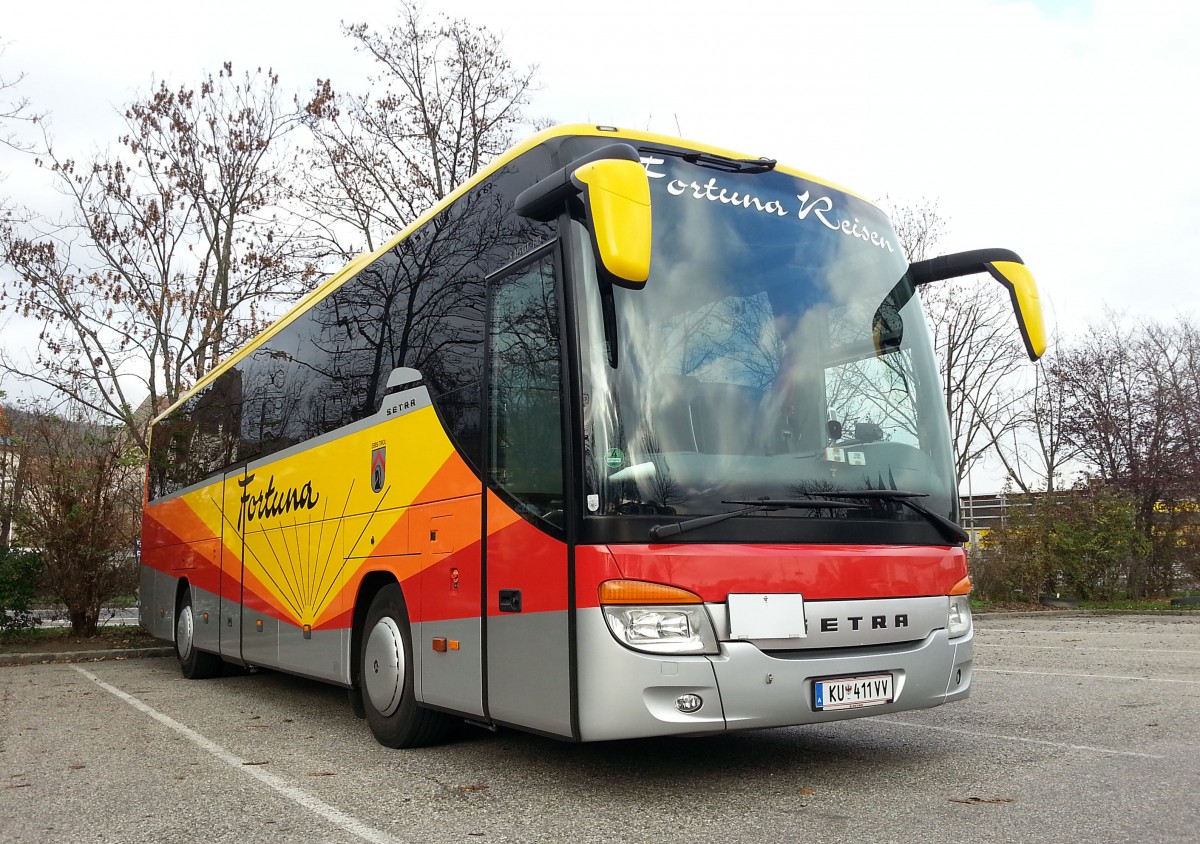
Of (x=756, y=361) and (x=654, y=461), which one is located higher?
(x=756, y=361)

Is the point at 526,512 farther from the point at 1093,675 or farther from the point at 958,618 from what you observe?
the point at 1093,675

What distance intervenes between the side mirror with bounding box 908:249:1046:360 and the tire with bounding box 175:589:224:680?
8476mm

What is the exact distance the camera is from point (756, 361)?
515 cm

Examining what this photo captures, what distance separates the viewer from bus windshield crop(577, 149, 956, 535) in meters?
4.77

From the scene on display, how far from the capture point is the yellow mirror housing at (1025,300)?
19.3 feet

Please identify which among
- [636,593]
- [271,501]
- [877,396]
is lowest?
[636,593]

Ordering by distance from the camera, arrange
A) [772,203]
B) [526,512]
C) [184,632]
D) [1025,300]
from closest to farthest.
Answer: [526,512], [772,203], [1025,300], [184,632]

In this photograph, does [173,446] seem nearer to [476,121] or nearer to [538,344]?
[538,344]

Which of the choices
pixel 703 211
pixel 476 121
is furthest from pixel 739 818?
pixel 476 121

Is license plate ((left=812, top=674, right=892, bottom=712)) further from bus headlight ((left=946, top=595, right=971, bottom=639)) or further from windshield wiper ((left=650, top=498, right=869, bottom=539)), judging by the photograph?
windshield wiper ((left=650, top=498, right=869, bottom=539))

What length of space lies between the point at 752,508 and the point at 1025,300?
7.69 feet

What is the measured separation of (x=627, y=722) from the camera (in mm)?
4516

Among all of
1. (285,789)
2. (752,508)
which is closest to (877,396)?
(752,508)

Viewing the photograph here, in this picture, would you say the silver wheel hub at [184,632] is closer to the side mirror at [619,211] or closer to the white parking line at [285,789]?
the white parking line at [285,789]
